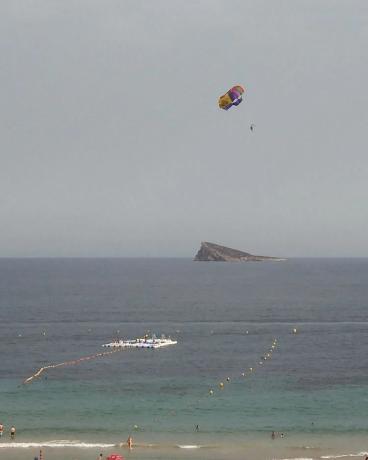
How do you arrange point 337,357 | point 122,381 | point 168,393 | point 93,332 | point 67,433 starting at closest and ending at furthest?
point 67,433 < point 168,393 < point 122,381 < point 337,357 < point 93,332

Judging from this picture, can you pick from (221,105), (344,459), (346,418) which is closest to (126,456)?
(344,459)

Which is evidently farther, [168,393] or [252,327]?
[252,327]

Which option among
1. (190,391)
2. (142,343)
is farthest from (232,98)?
(142,343)

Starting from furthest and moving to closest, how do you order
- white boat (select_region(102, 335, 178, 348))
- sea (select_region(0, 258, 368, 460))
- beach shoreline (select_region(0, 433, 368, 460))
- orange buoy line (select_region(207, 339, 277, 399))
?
1. white boat (select_region(102, 335, 178, 348))
2. orange buoy line (select_region(207, 339, 277, 399))
3. sea (select_region(0, 258, 368, 460))
4. beach shoreline (select_region(0, 433, 368, 460))

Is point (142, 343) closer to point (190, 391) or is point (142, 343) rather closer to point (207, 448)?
point (190, 391)

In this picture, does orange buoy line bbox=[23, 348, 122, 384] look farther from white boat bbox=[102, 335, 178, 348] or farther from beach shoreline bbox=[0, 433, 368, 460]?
beach shoreline bbox=[0, 433, 368, 460]

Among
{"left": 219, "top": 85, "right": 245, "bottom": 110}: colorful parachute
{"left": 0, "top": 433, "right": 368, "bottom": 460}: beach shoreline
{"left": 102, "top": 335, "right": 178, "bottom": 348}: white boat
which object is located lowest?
{"left": 0, "top": 433, "right": 368, "bottom": 460}: beach shoreline

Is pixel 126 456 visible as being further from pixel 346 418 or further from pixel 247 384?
pixel 247 384

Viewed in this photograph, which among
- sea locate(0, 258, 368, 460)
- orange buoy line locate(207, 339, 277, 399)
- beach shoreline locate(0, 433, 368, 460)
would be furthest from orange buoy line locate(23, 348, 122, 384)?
beach shoreline locate(0, 433, 368, 460)

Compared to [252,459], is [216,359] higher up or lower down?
higher up
